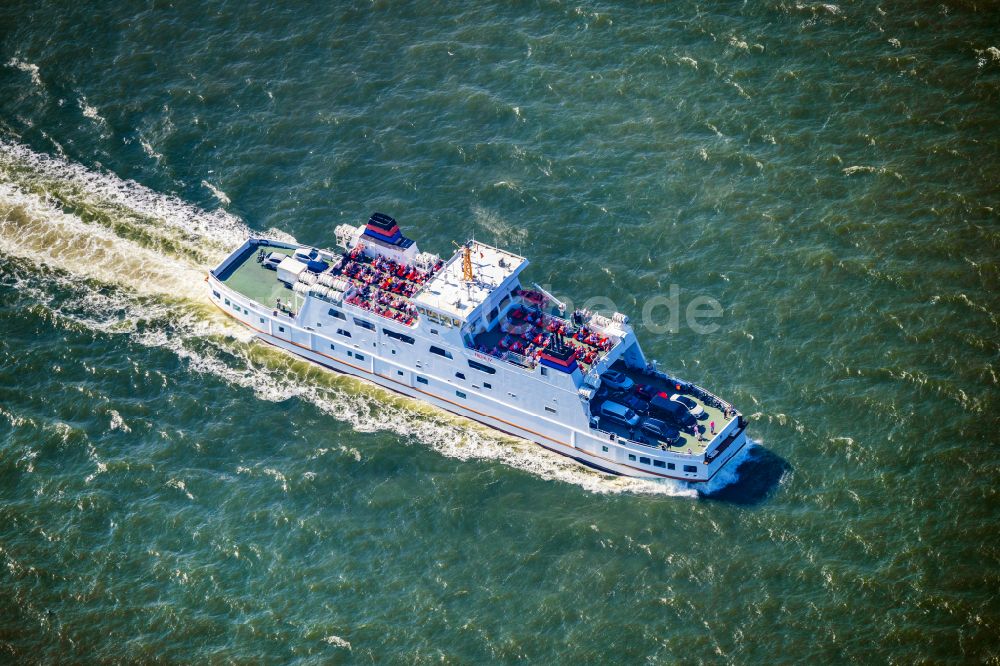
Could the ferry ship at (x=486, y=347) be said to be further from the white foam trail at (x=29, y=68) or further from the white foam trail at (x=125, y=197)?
the white foam trail at (x=29, y=68)

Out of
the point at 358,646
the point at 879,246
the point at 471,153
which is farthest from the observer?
the point at 471,153

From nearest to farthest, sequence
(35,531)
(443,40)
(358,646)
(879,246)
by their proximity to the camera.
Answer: (358,646) < (35,531) < (879,246) < (443,40)

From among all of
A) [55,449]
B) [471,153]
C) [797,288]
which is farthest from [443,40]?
[55,449]

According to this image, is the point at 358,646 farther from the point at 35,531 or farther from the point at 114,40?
the point at 114,40

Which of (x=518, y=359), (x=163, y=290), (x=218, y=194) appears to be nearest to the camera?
(x=518, y=359)

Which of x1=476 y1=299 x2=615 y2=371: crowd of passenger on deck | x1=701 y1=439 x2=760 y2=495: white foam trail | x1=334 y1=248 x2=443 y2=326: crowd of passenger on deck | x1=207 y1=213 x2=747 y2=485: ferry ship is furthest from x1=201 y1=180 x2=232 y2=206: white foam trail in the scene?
x1=701 y1=439 x2=760 y2=495: white foam trail

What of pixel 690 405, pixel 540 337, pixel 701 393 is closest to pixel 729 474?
pixel 690 405

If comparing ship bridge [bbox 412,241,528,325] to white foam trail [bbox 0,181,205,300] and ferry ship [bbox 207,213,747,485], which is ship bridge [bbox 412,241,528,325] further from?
white foam trail [bbox 0,181,205,300]

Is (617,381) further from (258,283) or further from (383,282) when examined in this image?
(258,283)
